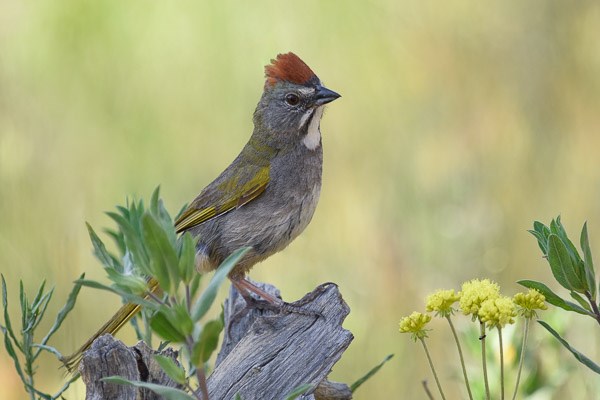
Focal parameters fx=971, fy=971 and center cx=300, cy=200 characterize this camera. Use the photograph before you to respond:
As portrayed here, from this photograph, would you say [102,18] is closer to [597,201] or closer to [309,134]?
[309,134]

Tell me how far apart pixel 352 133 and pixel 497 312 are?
4402 millimetres

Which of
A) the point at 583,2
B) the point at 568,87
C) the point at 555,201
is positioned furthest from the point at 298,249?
the point at 583,2

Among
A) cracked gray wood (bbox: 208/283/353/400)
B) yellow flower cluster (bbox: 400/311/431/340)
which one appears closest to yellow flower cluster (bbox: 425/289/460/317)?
yellow flower cluster (bbox: 400/311/431/340)

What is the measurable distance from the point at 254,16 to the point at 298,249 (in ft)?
6.69

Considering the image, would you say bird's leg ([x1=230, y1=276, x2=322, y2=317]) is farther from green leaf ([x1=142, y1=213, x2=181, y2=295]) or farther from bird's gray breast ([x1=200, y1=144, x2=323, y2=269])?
green leaf ([x1=142, y1=213, x2=181, y2=295])

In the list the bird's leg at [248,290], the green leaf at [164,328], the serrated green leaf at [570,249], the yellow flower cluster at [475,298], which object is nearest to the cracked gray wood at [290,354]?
the bird's leg at [248,290]

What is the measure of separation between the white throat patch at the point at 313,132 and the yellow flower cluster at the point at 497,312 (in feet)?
7.80

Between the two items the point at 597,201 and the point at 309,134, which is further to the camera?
the point at 597,201

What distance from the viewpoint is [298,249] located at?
6.41m

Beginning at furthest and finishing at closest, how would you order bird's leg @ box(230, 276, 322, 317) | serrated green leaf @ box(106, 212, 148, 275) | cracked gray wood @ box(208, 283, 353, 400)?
bird's leg @ box(230, 276, 322, 317) → cracked gray wood @ box(208, 283, 353, 400) → serrated green leaf @ box(106, 212, 148, 275)

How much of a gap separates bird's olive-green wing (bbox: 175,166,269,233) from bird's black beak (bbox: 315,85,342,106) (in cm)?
44

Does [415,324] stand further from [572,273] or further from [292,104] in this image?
[292,104]

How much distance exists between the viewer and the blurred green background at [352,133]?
584cm

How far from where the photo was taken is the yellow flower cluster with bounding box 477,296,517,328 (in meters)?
2.50
